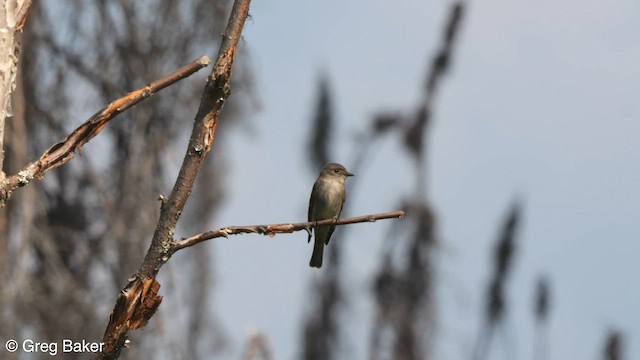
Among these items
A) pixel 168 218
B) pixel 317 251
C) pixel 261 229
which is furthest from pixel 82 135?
pixel 317 251

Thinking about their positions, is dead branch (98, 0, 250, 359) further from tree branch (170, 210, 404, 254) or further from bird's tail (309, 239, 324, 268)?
bird's tail (309, 239, 324, 268)

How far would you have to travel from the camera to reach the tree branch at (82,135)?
3201 millimetres

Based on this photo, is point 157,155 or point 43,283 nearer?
point 43,283

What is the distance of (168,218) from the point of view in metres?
3.10

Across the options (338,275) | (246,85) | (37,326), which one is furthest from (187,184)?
(338,275)

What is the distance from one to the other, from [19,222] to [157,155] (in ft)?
6.27

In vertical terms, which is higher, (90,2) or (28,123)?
(90,2)

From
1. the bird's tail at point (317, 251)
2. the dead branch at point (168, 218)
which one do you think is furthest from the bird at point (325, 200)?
the dead branch at point (168, 218)

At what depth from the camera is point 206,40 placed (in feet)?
43.3

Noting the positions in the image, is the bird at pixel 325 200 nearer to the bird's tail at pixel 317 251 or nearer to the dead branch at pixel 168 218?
the bird's tail at pixel 317 251

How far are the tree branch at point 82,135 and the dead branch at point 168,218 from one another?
15 cm

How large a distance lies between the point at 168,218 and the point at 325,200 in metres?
5.09

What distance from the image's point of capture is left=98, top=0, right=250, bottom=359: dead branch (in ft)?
10.0

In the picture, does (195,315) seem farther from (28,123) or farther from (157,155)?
(28,123)
